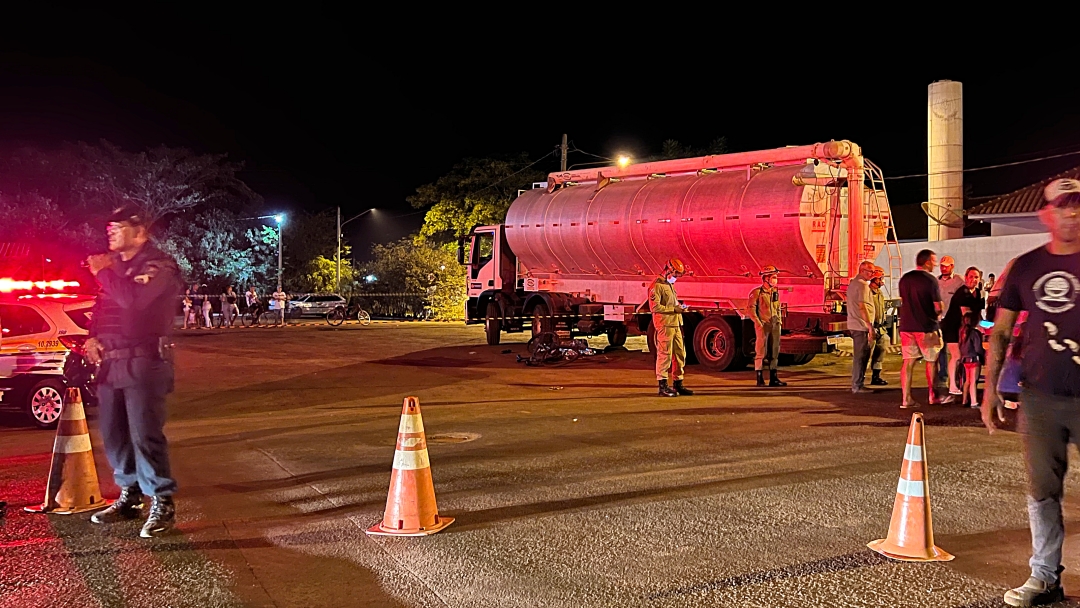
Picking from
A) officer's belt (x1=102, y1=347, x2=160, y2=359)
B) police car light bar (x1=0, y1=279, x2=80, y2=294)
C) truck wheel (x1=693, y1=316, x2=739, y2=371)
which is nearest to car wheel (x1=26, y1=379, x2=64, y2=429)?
police car light bar (x1=0, y1=279, x2=80, y2=294)

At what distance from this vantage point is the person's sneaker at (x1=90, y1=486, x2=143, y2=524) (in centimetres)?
611

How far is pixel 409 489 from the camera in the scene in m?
5.83

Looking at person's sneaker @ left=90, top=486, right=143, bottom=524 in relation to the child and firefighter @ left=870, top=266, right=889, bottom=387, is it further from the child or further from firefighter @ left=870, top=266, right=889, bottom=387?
firefighter @ left=870, top=266, right=889, bottom=387

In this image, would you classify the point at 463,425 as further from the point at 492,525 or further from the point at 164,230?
the point at 164,230

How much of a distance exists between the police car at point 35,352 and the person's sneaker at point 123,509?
4.95 meters

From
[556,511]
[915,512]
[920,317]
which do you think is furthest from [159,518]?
[920,317]

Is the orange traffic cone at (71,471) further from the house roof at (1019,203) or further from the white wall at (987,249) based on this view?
the house roof at (1019,203)

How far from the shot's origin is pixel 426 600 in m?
4.70

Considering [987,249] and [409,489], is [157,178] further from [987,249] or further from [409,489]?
[409,489]

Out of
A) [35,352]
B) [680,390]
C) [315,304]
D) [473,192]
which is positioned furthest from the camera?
→ [473,192]

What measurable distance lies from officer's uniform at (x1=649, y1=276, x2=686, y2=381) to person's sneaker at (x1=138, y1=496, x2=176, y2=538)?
750 centimetres

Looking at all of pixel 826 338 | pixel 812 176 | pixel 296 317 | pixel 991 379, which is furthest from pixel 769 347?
pixel 296 317

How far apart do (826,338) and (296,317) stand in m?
31.5

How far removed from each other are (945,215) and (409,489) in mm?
28859
